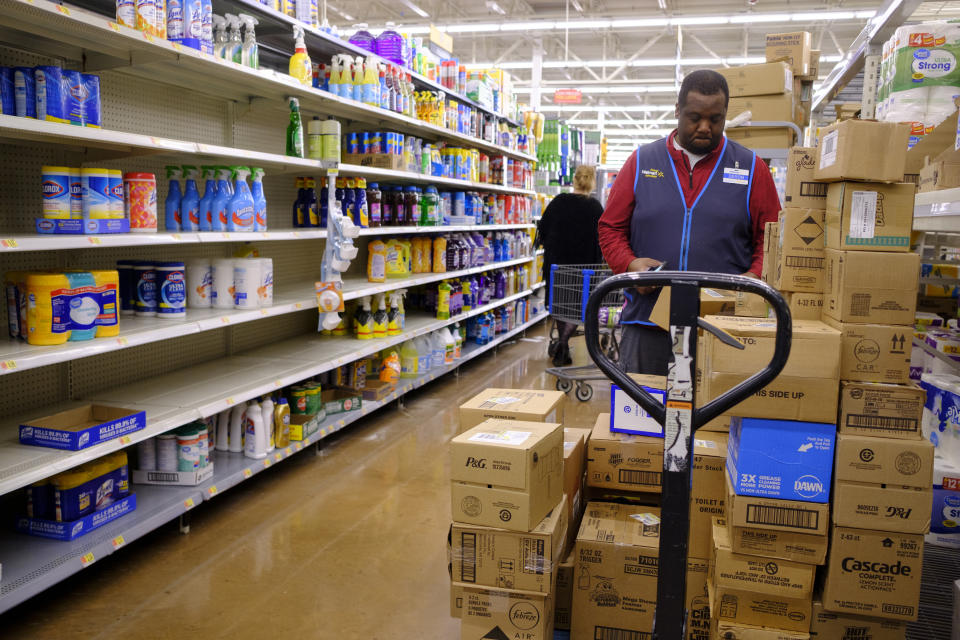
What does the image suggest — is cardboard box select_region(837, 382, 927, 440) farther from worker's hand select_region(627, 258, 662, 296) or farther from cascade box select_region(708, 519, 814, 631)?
worker's hand select_region(627, 258, 662, 296)

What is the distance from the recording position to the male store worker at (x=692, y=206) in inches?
106

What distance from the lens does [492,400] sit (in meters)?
2.72

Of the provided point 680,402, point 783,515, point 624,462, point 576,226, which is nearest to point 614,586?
point 624,462

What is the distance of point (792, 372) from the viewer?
1.93 metres

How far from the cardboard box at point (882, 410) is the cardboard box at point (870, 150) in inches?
23.4

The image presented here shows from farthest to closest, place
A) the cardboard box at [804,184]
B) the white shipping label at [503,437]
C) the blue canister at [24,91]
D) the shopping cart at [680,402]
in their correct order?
the blue canister at [24,91] → the cardboard box at [804,184] → the white shipping label at [503,437] → the shopping cart at [680,402]

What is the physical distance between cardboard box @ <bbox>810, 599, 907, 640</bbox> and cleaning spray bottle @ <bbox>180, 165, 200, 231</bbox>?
2943 mm

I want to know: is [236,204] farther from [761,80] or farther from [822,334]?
[761,80]

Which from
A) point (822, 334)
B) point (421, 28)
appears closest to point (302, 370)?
point (822, 334)

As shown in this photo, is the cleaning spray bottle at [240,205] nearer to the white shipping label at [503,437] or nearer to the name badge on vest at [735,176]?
the white shipping label at [503,437]

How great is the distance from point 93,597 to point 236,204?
1.77 metres

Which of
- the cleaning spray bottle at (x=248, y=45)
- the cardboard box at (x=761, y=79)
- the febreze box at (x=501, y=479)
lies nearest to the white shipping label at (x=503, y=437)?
the febreze box at (x=501, y=479)

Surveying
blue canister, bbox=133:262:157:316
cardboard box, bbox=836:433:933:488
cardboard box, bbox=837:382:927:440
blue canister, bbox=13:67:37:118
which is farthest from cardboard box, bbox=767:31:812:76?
blue canister, bbox=13:67:37:118

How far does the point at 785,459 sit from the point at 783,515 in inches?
6.1
